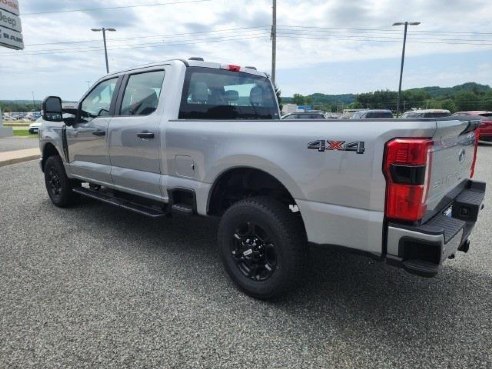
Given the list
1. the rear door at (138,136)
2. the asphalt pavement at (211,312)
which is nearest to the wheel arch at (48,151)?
the asphalt pavement at (211,312)

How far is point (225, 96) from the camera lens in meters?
4.02

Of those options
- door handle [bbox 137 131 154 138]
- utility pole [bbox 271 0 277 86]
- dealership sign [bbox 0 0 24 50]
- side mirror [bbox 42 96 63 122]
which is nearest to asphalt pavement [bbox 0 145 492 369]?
door handle [bbox 137 131 154 138]

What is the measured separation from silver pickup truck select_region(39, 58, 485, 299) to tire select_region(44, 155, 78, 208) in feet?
2.51

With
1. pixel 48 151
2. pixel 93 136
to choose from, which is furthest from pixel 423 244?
pixel 48 151

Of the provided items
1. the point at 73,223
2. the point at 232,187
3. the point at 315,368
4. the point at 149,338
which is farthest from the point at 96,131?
the point at 315,368

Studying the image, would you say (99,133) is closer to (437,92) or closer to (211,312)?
(211,312)

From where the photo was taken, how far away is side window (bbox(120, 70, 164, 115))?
3.76 m

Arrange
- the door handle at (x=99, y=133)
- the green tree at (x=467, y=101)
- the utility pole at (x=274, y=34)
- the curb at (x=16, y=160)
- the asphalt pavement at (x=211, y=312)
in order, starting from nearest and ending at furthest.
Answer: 1. the asphalt pavement at (x=211, y=312)
2. the door handle at (x=99, y=133)
3. the curb at (x=16, y=160)
4. the utility pole at (x=274, y=34)
5. the green tree at (x=467, y=101)

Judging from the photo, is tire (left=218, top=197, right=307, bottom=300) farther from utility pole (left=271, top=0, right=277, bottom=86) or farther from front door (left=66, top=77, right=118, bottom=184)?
utility pole (left=271, top=0, right=277, bottom=86)

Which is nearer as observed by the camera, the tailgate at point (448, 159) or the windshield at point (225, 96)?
the tailgate at point (448, 159)

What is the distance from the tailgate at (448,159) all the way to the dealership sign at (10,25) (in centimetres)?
1795

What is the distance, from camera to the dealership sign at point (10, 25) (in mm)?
15445

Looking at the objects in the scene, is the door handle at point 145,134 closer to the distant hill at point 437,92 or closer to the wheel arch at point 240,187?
the wheel arch at point 240,187

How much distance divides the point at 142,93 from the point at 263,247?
2162 millimetres
